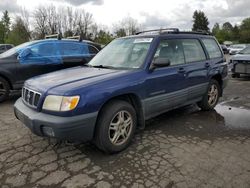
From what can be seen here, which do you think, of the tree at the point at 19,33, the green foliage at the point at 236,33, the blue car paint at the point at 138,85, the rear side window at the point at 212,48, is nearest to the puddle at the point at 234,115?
the blue car paint at the point at 138,85

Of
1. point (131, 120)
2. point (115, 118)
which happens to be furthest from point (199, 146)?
point (115, 118)

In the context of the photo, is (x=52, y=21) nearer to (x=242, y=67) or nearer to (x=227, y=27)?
(x=242, y=67)

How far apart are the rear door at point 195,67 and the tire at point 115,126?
5.47ft

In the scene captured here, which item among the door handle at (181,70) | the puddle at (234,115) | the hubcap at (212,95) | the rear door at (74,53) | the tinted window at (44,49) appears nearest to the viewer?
the door handle at (181,70)

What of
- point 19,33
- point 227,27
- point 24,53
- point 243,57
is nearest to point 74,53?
point 24,53

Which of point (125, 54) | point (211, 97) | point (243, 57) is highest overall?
point (125, 54)

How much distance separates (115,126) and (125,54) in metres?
1.41

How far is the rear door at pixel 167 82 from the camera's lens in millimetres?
4051

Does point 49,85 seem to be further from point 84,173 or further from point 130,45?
point 130,45

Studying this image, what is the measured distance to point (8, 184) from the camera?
292 cm

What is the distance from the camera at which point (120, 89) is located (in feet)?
Answer: 11.6

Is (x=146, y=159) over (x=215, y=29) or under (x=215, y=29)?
under

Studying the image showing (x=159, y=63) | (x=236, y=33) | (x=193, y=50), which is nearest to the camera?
(x=159, y=63)

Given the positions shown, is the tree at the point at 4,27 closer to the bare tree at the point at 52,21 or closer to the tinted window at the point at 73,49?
the bare tree at the point at 52,21
